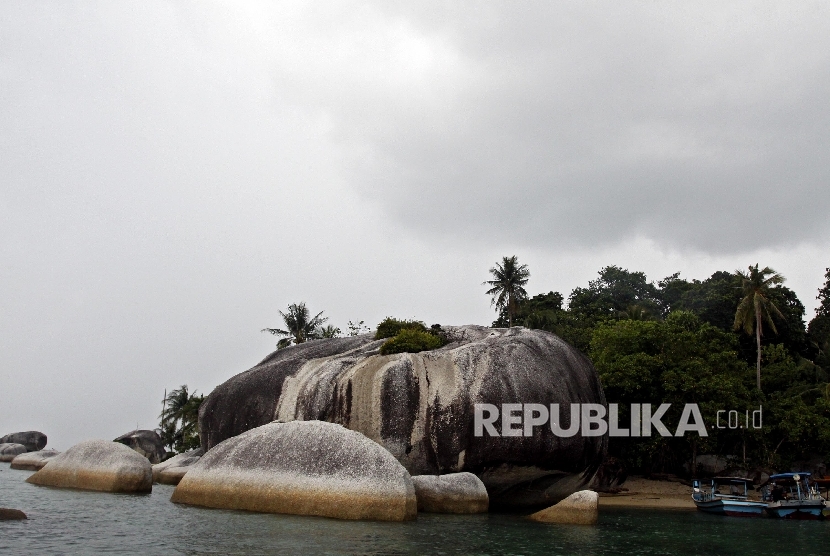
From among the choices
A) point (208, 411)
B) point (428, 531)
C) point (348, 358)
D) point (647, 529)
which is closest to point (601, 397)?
point (647, 529)

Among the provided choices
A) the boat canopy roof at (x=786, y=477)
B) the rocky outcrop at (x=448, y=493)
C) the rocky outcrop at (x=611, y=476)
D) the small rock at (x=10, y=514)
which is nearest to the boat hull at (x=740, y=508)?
the boat canopy roof at (x=786, y=477)

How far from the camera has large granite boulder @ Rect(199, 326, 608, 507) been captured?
80.7ft

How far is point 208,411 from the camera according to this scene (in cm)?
2991

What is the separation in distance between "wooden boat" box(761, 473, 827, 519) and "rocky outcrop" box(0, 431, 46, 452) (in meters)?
66.4

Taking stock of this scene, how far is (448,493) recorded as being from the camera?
2227 centimetres

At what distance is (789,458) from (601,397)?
1680 centimetres

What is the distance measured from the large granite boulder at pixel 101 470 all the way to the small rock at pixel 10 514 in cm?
689

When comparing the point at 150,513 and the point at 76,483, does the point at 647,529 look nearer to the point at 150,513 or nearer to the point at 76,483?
the point at 150,513

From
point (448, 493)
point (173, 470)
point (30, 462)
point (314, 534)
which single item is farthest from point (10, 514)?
point (30, 462)

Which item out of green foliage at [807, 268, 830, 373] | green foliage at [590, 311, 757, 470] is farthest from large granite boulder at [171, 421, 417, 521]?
green foliage at [807, 268, 830, 373]

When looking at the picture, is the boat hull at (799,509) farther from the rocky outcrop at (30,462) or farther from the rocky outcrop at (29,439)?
the rocky outcrop at (29,439)

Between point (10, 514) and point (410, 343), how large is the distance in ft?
49.1

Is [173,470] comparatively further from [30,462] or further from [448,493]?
[30,462]

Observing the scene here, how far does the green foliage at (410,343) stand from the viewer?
2817cm
